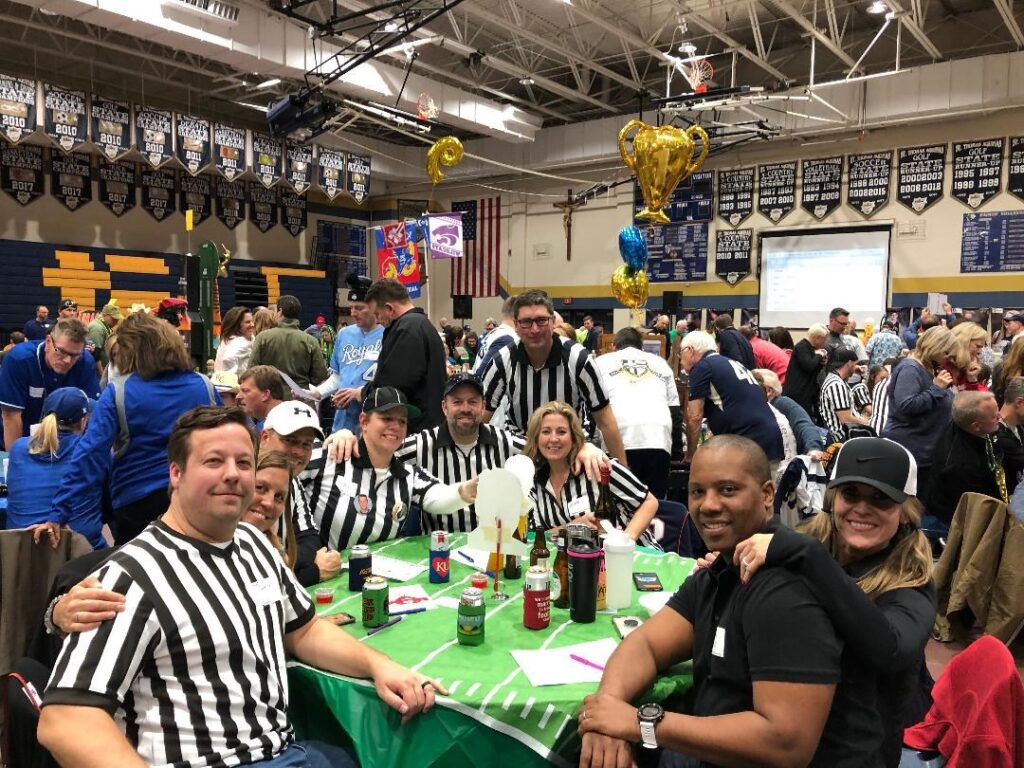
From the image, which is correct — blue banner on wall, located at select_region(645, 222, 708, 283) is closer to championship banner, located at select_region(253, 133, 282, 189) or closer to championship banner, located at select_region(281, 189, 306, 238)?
championship banner, located at select_region(253, 133, 282, 189)

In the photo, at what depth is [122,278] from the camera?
15102 mm

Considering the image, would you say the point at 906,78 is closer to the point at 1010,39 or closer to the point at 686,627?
Answer: the point at 1010,39

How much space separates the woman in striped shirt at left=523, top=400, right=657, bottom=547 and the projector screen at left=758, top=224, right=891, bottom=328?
38.9 ft

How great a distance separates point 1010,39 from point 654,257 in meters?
7.08

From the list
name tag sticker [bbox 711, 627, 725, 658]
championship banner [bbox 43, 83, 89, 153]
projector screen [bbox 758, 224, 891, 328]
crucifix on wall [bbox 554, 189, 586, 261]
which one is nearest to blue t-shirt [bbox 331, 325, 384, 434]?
name tag sticker [bbox 711, 627, 725, 658]

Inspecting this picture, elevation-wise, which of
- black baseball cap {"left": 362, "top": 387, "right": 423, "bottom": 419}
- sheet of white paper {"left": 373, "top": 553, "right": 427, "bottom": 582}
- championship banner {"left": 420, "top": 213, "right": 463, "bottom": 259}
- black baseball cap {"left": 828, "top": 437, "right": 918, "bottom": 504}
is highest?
championship banner {"left": 420, "top": 213, "right": 463, "bottom": 259}

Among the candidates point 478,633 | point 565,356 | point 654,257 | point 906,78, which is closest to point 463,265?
point 654,257

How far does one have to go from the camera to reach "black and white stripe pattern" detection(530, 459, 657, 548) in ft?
10.3

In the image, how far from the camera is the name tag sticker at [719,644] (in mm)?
1694

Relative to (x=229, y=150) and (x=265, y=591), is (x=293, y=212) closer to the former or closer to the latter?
(x=229, y=150)

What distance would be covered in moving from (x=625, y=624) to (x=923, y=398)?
10.7 ft

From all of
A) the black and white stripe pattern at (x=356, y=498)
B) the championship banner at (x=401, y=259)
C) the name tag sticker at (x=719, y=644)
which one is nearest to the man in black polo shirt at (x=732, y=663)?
the name tag sticker at (x=719, y=644)

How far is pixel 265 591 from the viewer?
1.86m

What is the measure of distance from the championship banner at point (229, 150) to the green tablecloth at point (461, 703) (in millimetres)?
12851
